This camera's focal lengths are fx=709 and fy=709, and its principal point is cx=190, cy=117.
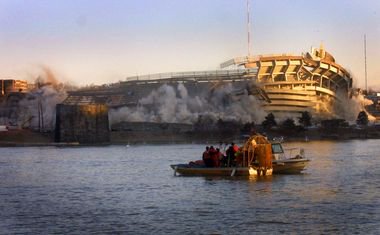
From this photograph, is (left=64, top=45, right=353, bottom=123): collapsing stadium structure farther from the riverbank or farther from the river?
the river

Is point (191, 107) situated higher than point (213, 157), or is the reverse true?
point (191, 107)

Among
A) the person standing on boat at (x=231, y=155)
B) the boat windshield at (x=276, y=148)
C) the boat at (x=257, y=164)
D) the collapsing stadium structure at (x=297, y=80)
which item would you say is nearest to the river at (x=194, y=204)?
the boat at (x=257, y=164)

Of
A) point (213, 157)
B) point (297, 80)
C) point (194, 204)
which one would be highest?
point (297, 80)

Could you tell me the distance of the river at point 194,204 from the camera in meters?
22.9

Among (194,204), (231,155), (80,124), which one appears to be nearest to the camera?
(194,204)

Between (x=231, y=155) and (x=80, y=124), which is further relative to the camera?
(x=80, y=124)

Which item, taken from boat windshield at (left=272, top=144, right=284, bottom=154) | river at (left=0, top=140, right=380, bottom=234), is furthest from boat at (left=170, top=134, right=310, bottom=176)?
river at (left=0, top=140, right=380, bottom=234)

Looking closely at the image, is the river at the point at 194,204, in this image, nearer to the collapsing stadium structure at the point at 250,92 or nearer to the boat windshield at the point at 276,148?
the boat windshield at the point at 276,148

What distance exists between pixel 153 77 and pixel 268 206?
530 feet

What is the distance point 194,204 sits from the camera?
28938mm

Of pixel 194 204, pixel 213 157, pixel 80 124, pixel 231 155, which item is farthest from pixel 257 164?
pixel 80 124

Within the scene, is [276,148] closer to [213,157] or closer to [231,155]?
[231,155]

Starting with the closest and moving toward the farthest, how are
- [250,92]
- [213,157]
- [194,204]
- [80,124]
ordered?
[194,204] → [213,157] → [80,124] → [250,92]

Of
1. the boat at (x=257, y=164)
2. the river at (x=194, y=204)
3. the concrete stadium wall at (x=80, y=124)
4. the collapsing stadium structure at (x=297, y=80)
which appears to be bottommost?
the river at (x=194, y=204)
